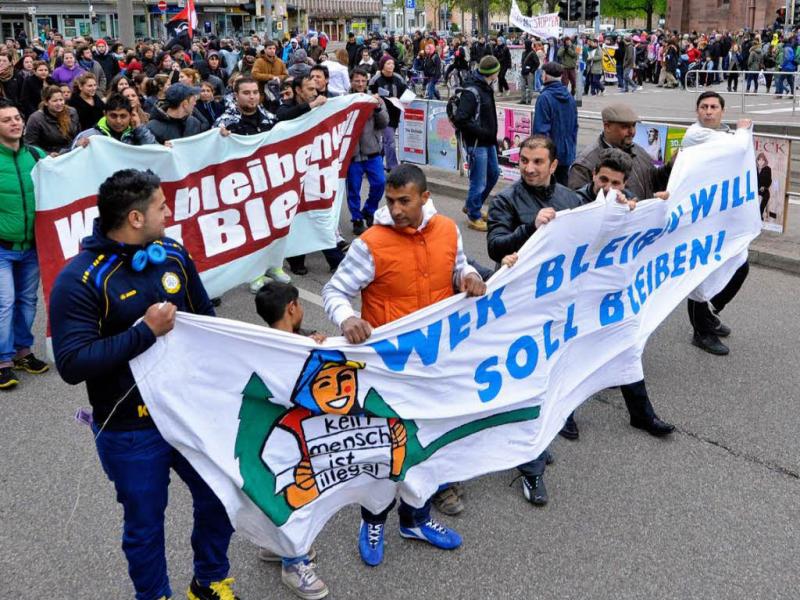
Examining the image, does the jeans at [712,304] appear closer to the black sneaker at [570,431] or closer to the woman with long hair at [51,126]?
the black sneaker at [570,431]

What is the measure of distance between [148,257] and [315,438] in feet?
3.24

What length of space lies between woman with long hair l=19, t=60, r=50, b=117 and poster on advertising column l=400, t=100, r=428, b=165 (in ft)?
18.9

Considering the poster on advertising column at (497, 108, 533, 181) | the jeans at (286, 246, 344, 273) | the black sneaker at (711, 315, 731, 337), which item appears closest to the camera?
the black sneaker at (711, 315, 731, 337)

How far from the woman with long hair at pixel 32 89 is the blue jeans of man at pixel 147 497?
12.0m

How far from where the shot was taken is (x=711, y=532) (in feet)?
12.9

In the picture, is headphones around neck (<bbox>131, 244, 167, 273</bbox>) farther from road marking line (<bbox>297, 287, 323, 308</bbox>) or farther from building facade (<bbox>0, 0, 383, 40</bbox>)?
building facade (<bbox>0, 0, 383, 40</bbox>)

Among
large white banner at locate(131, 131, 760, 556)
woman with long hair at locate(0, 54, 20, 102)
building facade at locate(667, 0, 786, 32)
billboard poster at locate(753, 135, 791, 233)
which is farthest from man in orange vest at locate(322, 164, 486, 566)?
building facade at locate(667, 0, 786, 32)

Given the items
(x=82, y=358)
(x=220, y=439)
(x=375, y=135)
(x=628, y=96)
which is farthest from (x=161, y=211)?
(x=628, y=96)

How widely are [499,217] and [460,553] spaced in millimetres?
1700

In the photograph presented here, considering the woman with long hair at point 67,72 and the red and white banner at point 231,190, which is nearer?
the red and white banner at point 231,190

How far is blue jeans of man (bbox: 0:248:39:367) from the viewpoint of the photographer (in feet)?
19.0

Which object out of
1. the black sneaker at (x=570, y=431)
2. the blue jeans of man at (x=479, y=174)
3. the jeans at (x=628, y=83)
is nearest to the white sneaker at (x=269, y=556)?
the black sneaker at (x=570, y=431)

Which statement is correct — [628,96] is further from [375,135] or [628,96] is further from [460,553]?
[460,553]

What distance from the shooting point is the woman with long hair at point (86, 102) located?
10094 millimetres
